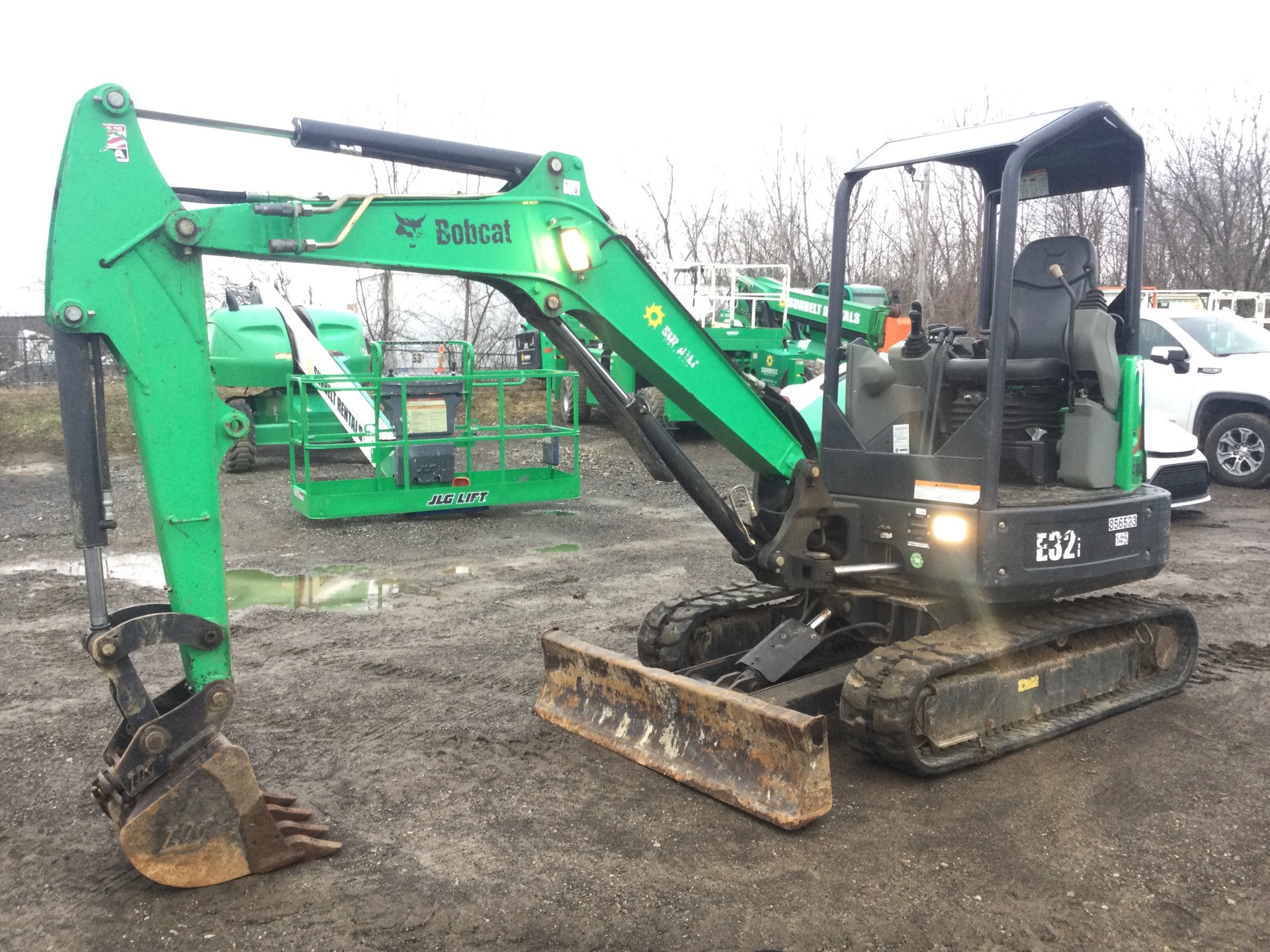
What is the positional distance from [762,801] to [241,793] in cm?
189

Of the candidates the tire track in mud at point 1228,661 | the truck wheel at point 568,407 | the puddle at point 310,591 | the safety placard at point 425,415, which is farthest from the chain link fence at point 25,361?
the tire track in mud at point 1228,661

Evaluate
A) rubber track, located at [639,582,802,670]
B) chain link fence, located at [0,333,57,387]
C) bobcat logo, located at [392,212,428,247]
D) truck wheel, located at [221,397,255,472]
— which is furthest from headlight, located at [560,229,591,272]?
chain link fence, located at [0,333,57,387]

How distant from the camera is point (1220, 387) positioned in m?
12.2

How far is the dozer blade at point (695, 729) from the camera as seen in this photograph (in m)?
4.04

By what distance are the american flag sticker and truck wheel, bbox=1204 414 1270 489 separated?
12.2 metres

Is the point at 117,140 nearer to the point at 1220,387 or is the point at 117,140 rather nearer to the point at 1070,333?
the point at 1070,333

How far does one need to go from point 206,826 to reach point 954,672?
2.98 metres

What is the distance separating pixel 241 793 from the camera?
144 inches

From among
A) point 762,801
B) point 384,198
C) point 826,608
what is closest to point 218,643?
point 384,198

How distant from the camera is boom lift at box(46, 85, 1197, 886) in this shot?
3.60 m

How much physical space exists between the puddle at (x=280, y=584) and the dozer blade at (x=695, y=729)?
282 centimetres

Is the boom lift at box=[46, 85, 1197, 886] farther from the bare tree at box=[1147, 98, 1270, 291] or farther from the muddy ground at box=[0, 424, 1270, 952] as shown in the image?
the bare tree at box=[1147, 98, 1270, 291]

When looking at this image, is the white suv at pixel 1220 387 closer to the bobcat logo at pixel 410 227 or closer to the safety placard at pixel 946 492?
the safety placard at pixel 946 492

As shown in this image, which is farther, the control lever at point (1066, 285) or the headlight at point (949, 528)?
the control lever at point (1066, 285)
